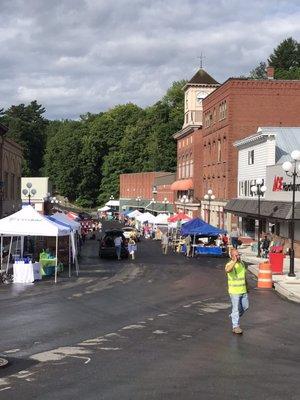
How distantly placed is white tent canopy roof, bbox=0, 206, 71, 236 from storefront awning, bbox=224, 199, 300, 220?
15.9 m

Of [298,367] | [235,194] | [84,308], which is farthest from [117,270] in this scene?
[235,194]

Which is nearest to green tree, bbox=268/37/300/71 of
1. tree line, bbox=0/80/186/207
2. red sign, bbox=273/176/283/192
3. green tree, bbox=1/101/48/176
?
tree line, bbox=0/80/186/207

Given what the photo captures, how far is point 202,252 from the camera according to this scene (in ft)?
140

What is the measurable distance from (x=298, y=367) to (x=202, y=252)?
3190 centimetres

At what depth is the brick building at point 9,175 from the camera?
59.3 meters

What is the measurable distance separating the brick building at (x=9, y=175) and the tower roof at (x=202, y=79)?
25222mm

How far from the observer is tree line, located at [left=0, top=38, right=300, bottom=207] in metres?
121

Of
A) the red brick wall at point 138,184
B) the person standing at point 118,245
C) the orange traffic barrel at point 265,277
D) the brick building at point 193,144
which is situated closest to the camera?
the orange traffic barrel at point 265,277

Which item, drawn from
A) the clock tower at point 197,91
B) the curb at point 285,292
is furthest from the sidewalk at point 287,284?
the clock tower at point 197,91

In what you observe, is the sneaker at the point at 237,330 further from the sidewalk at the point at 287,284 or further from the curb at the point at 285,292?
the sidewalk at the point at 287,284

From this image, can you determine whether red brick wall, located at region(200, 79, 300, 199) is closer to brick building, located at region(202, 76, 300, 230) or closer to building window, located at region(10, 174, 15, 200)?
brick building, located at region(202, 76, 300, 230)

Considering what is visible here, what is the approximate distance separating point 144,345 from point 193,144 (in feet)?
229

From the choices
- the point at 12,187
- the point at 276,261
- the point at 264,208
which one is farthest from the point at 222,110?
the point at 276,261

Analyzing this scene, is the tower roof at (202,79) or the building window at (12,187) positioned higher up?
the tower roof at (202,79)
